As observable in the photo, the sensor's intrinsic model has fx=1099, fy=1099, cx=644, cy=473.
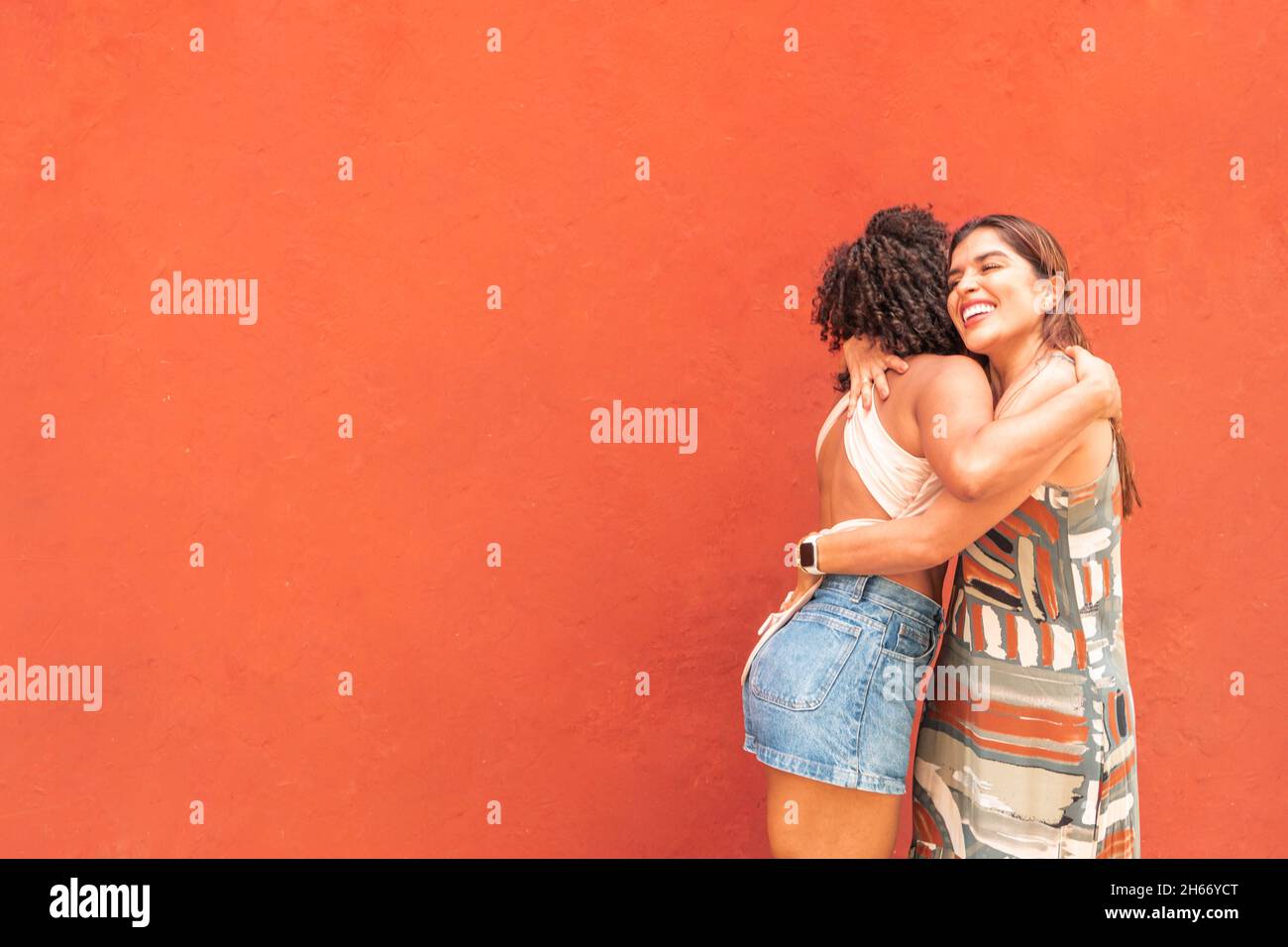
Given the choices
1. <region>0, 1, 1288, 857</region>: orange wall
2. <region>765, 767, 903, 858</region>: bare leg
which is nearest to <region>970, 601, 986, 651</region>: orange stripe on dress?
<region>765, 767, 903, 858</region>: bare leg

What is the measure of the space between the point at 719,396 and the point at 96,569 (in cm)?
179

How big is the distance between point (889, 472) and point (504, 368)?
1274mm

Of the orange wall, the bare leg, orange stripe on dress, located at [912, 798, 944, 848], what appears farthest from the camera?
the orange wall

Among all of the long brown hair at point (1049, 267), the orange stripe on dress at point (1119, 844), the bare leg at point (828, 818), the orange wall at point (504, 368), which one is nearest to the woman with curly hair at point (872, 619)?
the bare leg at point (828, 818)

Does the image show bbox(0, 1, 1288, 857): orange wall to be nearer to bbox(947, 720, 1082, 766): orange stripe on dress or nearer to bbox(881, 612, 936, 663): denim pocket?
bbox(881, 612, 936, 663): denim pocket

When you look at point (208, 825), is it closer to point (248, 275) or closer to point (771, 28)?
point (248, 275)

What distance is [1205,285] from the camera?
3119 mm

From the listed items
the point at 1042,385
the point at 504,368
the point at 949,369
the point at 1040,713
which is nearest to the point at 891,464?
Answer: the point at 949,369

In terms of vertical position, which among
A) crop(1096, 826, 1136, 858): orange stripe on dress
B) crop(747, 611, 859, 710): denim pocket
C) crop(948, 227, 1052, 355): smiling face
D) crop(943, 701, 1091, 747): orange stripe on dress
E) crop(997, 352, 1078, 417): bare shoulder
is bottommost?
crop(1096, 826, 1136, 858): orange stripe on dress

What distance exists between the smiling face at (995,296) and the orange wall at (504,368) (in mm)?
889

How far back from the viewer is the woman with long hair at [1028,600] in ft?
6.91

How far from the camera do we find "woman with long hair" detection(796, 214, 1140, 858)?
6.91 feet

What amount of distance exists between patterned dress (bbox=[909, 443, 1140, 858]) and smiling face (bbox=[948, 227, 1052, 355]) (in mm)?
311

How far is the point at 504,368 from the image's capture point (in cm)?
307
